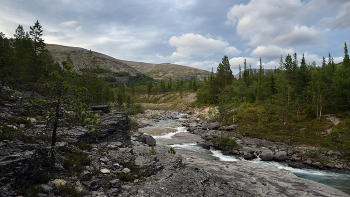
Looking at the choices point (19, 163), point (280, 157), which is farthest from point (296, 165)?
point (19, 163)

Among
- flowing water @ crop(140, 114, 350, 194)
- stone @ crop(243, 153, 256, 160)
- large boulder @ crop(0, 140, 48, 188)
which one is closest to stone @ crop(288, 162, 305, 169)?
flowing water @ crop(140, 114, 350, 194)

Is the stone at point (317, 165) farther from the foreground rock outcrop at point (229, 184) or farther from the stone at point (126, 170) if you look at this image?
the stone at point (126, 170)

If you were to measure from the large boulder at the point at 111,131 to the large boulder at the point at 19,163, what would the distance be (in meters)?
6.75

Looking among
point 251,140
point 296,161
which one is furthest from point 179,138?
point 296,161

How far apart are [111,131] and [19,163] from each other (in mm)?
11698

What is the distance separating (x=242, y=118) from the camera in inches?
1896

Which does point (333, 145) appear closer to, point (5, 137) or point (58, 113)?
point (58, 113)

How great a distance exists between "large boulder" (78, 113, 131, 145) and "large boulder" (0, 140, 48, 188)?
675cm

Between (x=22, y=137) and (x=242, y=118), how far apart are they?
158 feet

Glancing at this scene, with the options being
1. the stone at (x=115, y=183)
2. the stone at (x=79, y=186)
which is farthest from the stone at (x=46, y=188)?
the stone at (x=115, y=183)

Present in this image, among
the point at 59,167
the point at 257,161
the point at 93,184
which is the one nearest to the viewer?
the point at 93,184

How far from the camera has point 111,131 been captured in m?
19.8

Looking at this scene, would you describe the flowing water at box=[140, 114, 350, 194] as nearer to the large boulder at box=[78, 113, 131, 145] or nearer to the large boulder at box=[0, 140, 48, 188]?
the large boulder at box=[78, 113, 131, 145]

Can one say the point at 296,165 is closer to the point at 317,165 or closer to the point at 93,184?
the point at 317,165
